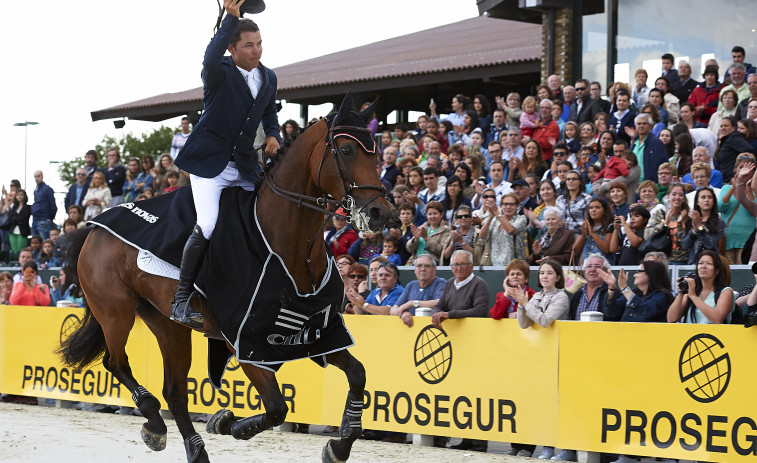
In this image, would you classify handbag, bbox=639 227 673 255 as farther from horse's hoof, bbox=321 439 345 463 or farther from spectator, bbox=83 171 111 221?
spectator, bbox=83 171 111 221

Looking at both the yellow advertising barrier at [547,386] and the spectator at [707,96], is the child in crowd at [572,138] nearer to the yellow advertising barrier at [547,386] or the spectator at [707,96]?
the spectator at [707,96]

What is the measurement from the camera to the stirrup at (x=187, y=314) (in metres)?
6.08

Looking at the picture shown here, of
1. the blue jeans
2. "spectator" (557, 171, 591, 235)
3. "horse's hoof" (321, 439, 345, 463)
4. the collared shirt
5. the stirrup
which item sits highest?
"spectator" (557, 171, 591, 235)

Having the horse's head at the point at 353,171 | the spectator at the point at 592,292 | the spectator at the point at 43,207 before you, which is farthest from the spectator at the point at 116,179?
the horse's head at the point at 353,171

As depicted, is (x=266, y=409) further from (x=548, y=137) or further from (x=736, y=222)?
(x=548, y=137)

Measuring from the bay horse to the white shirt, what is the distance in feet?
1.79

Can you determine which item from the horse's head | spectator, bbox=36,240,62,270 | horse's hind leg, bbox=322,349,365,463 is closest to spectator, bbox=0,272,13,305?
spectator, bbox=36,240,62,270

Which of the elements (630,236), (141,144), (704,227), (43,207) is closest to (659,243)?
(630,236)

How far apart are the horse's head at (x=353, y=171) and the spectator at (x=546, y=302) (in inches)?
128

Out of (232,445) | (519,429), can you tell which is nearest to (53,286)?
(232,445)

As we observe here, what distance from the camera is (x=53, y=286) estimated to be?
14.6 metres

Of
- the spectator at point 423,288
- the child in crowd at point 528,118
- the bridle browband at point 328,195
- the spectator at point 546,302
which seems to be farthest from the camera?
the child in crowd at point 528,118

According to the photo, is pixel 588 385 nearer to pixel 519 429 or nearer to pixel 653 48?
pixel 519 429

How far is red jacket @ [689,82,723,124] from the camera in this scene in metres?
13.2
